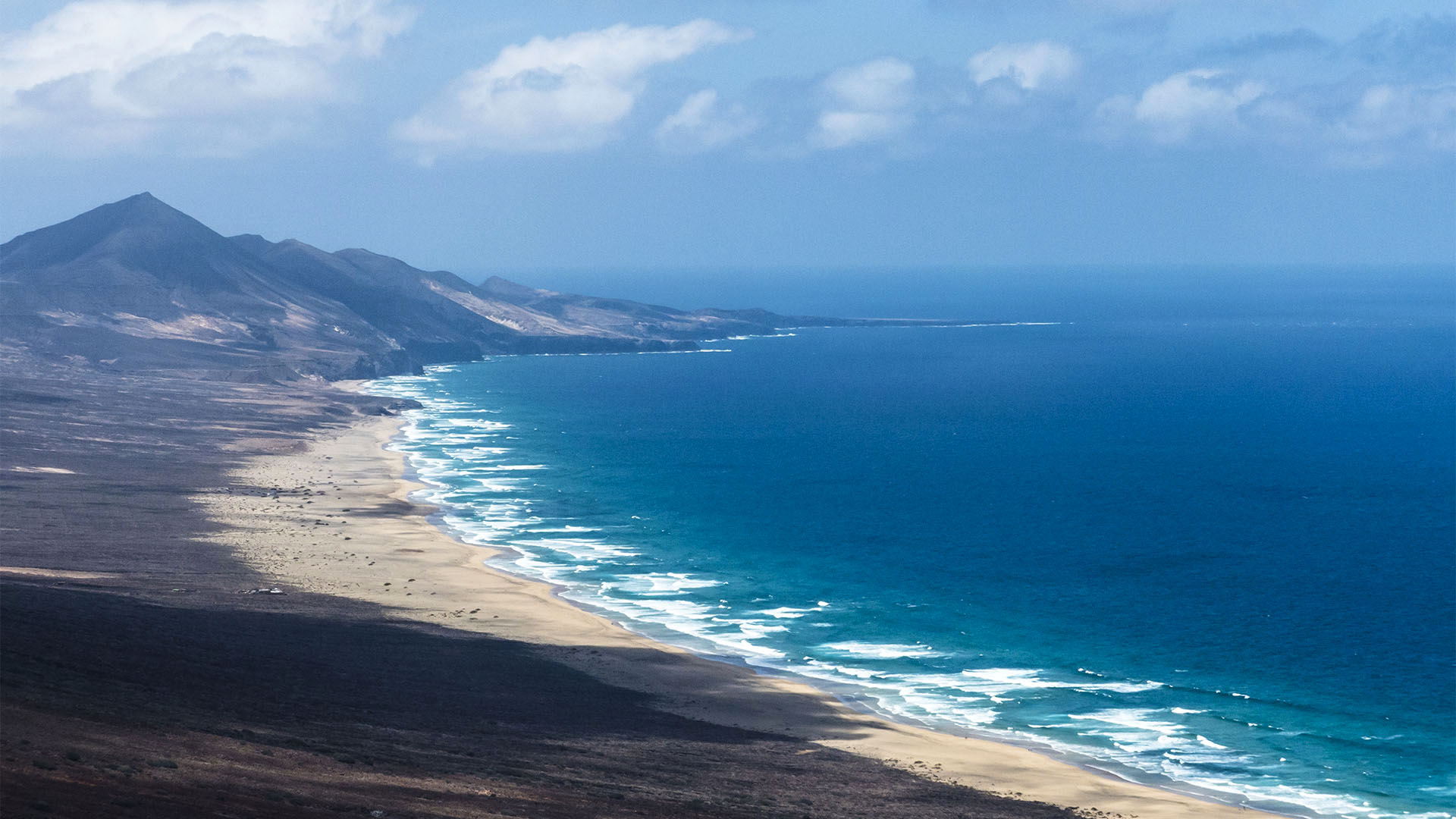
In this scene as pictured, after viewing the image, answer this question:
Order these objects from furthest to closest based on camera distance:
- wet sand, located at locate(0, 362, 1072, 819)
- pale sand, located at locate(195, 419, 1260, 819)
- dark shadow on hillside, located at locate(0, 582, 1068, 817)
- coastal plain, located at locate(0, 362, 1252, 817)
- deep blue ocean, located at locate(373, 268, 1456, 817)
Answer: deep blue ocean, located at locate(373, 268, 1456, 817) < pale sand, located at locate(195, 419, 1260, 819) < dark shadow on hillside, located at locate(0, 582, 1068, 817) < coastal plain, located at locate(0, 362, 1252, 817) < wet sand, located at locate(0, 362, 1072, 819)

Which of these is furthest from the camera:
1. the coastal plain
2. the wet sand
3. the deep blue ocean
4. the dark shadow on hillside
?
the deep blue ocean

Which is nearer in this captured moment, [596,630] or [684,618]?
[596,630]

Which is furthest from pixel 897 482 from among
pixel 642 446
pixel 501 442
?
pixel 501 442

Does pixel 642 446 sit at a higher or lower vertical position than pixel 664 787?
higher

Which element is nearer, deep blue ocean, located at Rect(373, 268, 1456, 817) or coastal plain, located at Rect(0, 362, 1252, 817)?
coastal plain, located at Rect(0, 362, 1252, 817)

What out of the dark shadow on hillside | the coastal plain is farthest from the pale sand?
the dark shadow on hillside

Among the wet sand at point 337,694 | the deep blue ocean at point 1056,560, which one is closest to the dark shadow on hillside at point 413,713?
the wet sand at point 337,694

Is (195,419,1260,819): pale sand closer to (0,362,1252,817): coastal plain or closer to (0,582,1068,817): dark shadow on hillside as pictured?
(0,362,1252,817): coastal plain

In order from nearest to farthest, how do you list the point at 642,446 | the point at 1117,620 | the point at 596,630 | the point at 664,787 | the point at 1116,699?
the point at 664,787, the point at 1116,699, the point at 596,630, the point at 1117,620, the point at 642,446

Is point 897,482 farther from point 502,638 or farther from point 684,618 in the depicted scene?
point 502,638
